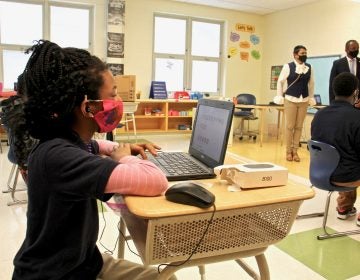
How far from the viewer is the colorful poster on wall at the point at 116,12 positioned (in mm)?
6234

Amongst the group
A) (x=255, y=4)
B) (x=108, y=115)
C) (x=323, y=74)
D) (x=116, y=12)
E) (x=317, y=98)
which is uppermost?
(x=255, y=4)

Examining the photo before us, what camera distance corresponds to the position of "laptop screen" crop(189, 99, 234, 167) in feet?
3.80

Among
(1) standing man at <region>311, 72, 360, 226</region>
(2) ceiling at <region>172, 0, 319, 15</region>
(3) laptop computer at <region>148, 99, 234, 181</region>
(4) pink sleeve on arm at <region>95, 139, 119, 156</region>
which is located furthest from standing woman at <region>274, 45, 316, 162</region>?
(4) pink sleeve on arm at <region>95, 139, 119, 156</region>

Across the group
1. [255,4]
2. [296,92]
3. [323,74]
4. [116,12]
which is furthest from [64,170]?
[255,4]

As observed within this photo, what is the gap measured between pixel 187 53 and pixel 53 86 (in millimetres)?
6691

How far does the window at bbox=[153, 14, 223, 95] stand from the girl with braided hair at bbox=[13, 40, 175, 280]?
6.26m

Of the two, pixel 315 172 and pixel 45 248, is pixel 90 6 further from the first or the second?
pixel 45 248

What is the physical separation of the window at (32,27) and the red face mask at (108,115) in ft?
18.2

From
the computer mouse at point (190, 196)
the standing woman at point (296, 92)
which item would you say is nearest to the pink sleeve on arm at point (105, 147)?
the computer mouse at point (190, 196)

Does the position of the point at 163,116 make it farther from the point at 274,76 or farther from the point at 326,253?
the point at 326,253

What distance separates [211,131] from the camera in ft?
4.17

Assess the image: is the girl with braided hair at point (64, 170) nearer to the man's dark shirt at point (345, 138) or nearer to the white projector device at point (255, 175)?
the white projector device at point (255, 175)

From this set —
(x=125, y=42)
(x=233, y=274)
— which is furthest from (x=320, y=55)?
(x=233, y=274)

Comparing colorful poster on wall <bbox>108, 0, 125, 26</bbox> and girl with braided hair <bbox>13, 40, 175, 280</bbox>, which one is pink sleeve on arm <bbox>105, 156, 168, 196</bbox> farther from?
colorful poster on wall <bbox>108, 0, 125, 26</bbox>
